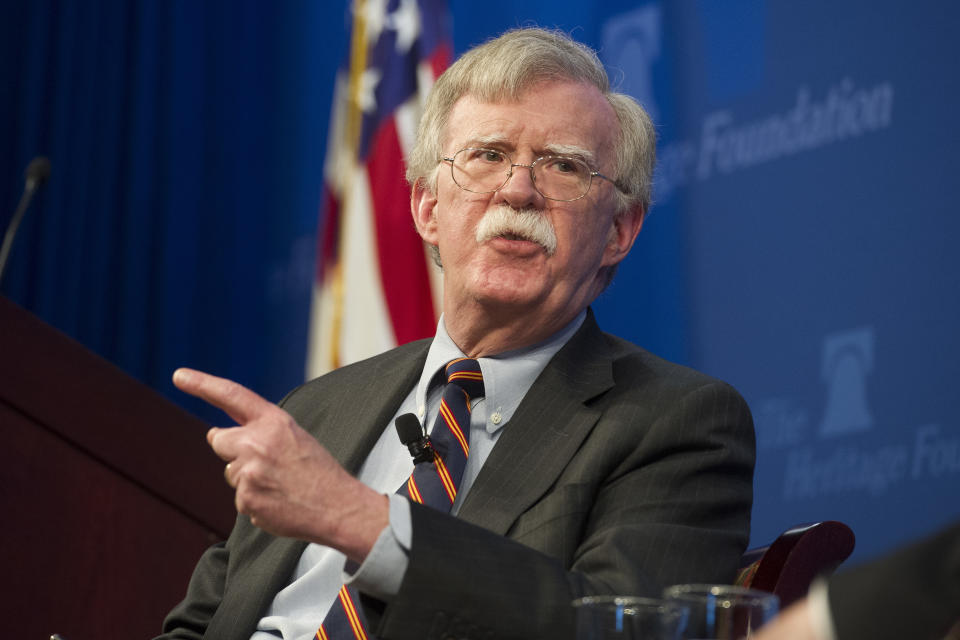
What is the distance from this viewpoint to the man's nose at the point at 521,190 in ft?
6.89

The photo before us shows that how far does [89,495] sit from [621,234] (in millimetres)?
1228

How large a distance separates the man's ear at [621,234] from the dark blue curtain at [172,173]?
3209mm

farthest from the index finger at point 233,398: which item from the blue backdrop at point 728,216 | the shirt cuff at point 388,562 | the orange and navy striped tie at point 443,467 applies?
the blue backdrop at point 728,216

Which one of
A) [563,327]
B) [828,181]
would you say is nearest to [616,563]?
[563,327]

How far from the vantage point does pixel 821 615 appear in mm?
719

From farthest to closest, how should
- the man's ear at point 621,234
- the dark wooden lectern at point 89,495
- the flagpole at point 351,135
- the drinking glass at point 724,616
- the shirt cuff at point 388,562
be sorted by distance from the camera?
the flagpole at point 351,135 < the dark wooden lectern at point 89,495 < the man's ear at point 621,234 < the shirt cuff at point 388,562 < the drinking glass at point 724,616

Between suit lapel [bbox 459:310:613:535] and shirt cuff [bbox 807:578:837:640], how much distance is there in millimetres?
1039

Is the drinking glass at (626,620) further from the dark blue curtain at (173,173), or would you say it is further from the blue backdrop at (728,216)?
the dark blue curtain at (173,173)

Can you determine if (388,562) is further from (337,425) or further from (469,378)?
(337,425)

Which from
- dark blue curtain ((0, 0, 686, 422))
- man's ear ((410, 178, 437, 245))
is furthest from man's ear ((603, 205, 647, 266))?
dark blue curtain ((0, 0, 686, 422))

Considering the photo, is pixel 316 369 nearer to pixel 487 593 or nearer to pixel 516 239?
pixel 516 239

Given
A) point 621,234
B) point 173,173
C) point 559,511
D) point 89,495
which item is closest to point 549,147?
point 621,234

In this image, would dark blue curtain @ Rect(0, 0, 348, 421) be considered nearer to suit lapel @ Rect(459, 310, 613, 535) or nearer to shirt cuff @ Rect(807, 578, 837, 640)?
suit lapel @ Rect(459, 310, 613, 535)

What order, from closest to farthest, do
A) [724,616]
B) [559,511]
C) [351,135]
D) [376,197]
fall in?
[724,616]
[559,511]
[376,197]
[351,135]
